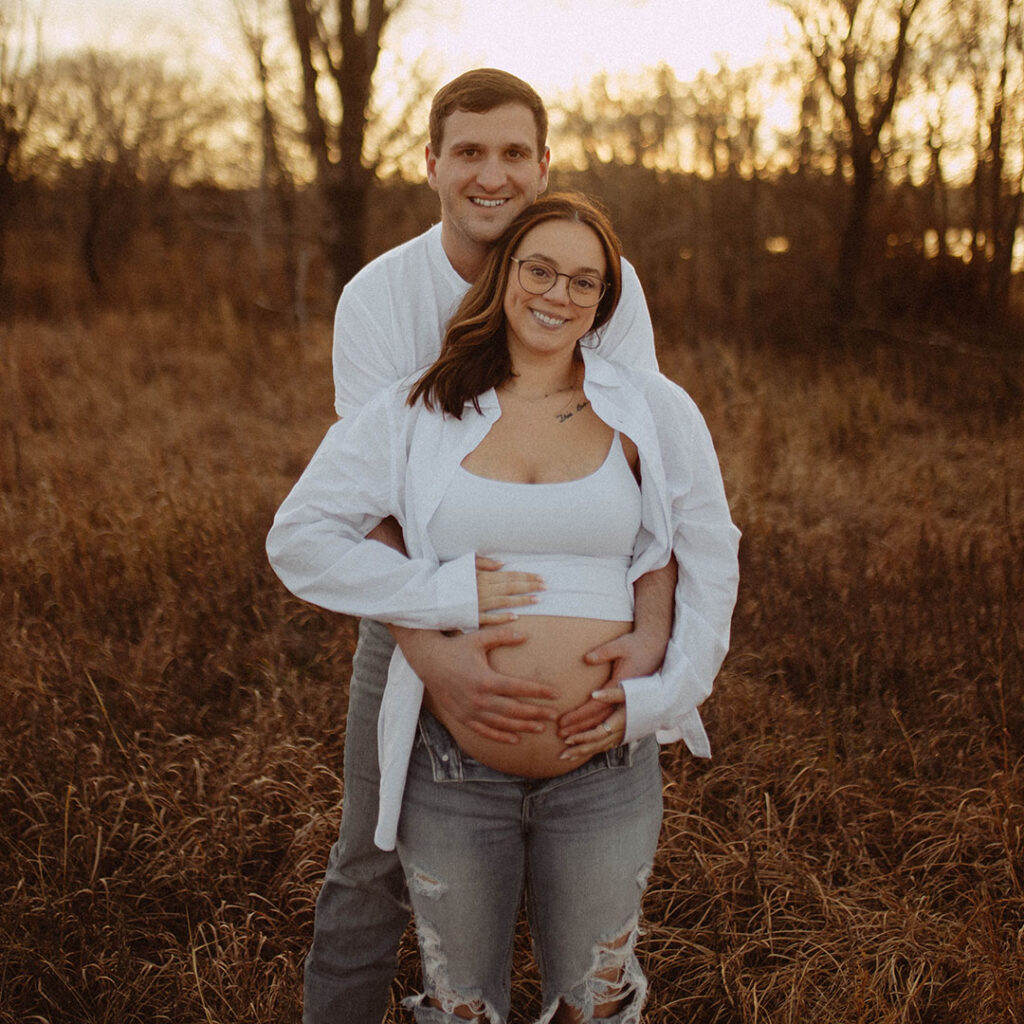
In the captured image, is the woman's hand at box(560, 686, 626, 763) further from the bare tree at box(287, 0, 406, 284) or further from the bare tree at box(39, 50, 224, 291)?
the bare tree at box(39, 50, 224, 291)

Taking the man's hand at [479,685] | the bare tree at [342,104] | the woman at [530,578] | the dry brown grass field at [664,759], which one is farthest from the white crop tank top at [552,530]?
the bare tree at [342,104]

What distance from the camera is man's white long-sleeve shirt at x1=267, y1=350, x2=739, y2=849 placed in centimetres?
181

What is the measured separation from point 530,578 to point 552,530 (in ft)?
0.33

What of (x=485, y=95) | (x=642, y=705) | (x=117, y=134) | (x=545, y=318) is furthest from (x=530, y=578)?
(x=117, y=134)

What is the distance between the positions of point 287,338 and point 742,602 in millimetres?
7671

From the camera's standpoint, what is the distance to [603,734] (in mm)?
1771

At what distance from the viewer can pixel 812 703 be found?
3.83 meters

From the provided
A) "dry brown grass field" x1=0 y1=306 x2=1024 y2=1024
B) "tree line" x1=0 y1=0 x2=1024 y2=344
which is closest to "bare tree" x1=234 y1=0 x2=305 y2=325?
"tree line" x1=0 y1=0 x2=1024 y2=344

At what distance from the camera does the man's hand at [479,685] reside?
175 cm

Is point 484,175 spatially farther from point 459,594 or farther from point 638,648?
point 638,648

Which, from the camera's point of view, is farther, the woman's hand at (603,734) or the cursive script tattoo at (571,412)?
the cursive script tattoo at (571,412)

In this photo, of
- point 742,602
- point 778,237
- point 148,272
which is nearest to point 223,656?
point 742,602

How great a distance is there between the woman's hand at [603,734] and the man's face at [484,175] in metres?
1.03

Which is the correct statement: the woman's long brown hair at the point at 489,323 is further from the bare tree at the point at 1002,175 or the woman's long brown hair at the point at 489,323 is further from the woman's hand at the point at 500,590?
the bare tree at the point at 1002,175
